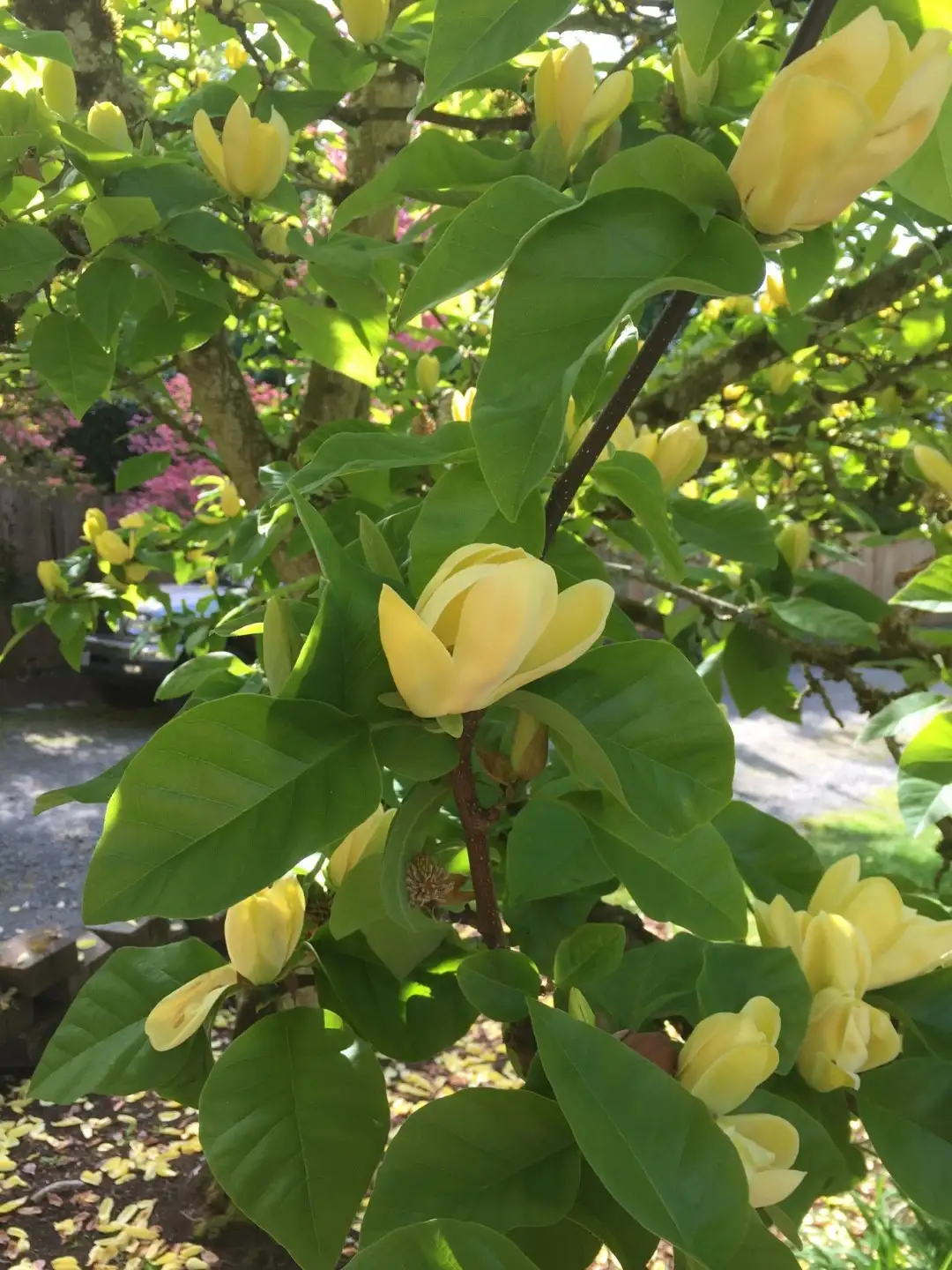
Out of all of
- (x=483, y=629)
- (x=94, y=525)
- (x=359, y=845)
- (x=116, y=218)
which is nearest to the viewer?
Answer: (x=483, y=629)

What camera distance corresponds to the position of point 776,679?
985mm

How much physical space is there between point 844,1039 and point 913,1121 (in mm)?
52

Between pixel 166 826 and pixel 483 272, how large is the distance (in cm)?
22

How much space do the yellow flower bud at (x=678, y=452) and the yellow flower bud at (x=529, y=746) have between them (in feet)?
1.60

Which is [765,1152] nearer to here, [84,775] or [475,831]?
[475,831]

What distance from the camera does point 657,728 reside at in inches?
12.8

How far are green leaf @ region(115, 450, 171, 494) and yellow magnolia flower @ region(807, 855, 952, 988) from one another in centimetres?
127

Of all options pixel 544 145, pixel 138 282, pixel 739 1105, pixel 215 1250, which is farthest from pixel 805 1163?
pixel 215 1250

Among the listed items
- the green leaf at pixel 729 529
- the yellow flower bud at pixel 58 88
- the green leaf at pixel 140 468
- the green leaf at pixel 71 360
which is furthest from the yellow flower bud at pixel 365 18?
the green leaf at pixel 140 468

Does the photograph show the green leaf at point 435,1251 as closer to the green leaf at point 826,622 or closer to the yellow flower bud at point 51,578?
the green leaf at point 826,622

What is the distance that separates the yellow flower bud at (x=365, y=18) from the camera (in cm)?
79

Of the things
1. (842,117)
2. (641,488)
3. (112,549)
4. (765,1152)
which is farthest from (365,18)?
(112,549)

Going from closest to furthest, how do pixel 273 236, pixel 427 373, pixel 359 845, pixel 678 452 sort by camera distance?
1. pixel 359 845
2. pixel 678 452
3. pixel 273 236
4. pixel 427 373

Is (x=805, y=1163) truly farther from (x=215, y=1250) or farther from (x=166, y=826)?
(x=215, y=1250)
